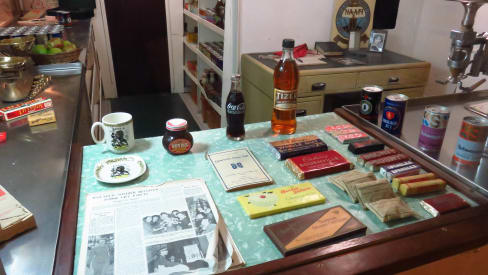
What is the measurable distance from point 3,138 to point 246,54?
61.7 inches

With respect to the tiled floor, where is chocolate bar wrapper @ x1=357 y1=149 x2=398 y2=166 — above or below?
above

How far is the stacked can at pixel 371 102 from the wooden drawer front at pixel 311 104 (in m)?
0.88

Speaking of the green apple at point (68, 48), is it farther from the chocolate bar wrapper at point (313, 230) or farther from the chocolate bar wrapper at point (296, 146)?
the chocolate bar wrapper at point (313, 230)

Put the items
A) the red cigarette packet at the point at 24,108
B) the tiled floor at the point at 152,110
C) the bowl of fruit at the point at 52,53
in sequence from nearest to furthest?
the red cigarette packet at the point at 24,108
the bowl of fruit at the point at 52,53
the tiled floor at the point at 152,110

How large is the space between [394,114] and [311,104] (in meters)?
1.04

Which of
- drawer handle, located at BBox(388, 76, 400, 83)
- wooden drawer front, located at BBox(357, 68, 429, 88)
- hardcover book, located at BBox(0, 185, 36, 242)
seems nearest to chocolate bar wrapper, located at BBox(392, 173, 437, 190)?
hardcover book, located at BBox(0, 185, 36, 242)

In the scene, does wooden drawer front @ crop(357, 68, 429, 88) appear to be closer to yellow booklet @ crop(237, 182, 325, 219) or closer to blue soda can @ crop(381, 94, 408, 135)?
Result: blue soda can @ crop(381, 94, 408, 135)

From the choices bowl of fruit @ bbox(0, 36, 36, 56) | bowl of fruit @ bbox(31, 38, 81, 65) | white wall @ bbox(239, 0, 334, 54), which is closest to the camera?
bowl of fruit @ bbox(0, 36, 36, 56)

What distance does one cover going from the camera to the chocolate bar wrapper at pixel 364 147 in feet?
3.54

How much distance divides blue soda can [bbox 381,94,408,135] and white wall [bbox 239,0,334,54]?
1.41m

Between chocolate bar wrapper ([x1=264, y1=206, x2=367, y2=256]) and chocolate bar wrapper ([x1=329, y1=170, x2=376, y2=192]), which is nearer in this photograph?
chocolate bar wrapper ([x1=264, y1=206, x2=367, y2=256])

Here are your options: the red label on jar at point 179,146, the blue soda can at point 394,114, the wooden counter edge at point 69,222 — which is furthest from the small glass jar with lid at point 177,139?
the blue soda can at point 394,114

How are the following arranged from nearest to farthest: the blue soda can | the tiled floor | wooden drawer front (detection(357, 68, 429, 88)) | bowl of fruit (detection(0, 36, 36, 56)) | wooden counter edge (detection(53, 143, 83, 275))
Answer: wooden counter edge (detection(53, 143, 83, 275)) → the blue soda can → bowl of fruit (detection(0, 36, 36, 56)) → wooden drawer front (detection(357, 68, 429, 88)) → the tiled floor

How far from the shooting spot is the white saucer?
93 cm
